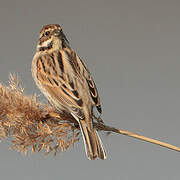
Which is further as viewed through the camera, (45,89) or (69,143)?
(45,89)

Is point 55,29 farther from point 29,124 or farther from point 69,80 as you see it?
point 29,124

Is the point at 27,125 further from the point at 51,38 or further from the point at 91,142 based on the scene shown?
the point at 51,38

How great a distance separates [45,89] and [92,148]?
323mm

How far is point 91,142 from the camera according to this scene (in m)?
0.82

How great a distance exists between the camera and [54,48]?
1.12m

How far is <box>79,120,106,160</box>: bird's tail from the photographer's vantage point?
775mm

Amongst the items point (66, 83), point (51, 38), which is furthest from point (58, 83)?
point (51, 38)

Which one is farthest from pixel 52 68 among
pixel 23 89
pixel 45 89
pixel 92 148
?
pixel 92 148

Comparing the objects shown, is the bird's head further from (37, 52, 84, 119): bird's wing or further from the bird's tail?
the bird's tail

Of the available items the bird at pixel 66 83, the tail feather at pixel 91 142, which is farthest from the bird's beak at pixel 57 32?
the tail feather at pixel 91 142

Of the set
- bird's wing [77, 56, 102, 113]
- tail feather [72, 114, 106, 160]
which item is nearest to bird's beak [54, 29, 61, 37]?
bird's wing [77, 56, 102, 113]

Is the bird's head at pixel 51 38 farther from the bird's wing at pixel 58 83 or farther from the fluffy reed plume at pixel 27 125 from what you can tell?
the fluffy reed plume at pixel 27 125

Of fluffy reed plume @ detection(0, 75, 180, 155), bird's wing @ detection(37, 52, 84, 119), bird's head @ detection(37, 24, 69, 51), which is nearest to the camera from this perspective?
fluffy reed plume @ detection(0, 75, 180, 155)

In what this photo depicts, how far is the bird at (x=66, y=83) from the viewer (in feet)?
2.79
